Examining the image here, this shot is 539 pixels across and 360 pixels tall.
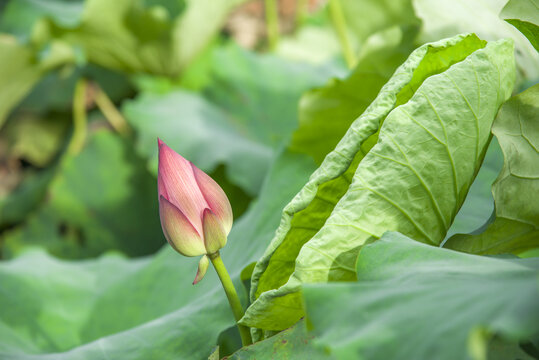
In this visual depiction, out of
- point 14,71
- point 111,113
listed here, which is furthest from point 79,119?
point 14,71

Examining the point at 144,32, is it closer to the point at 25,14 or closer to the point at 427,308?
the point at 25,14

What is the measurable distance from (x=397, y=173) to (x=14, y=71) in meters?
1.47

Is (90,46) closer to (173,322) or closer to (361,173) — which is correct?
(173,322)

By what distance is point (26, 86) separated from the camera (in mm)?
1774

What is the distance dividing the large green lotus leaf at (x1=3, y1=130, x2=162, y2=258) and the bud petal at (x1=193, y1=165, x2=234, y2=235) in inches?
44.4

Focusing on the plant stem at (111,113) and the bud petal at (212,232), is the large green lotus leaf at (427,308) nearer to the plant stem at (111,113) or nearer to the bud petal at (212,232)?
the bud petal at (212,232)

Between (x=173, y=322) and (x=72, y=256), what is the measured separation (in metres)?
1.06

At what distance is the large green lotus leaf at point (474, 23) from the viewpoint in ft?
2.39

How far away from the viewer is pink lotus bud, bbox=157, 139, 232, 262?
50 cm

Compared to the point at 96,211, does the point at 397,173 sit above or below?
above

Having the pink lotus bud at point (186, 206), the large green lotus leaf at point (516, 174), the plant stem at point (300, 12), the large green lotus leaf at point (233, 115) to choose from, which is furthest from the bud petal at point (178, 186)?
the plant stem at point (300, 12)

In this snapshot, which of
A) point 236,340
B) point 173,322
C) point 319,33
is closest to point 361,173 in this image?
point 173,322

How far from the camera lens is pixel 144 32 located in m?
1.68

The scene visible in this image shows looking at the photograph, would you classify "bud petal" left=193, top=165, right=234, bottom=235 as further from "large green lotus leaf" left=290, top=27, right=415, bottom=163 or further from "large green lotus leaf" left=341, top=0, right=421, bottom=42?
"large green lotus leaf" left=341, top=0, right=421, bottom=42
